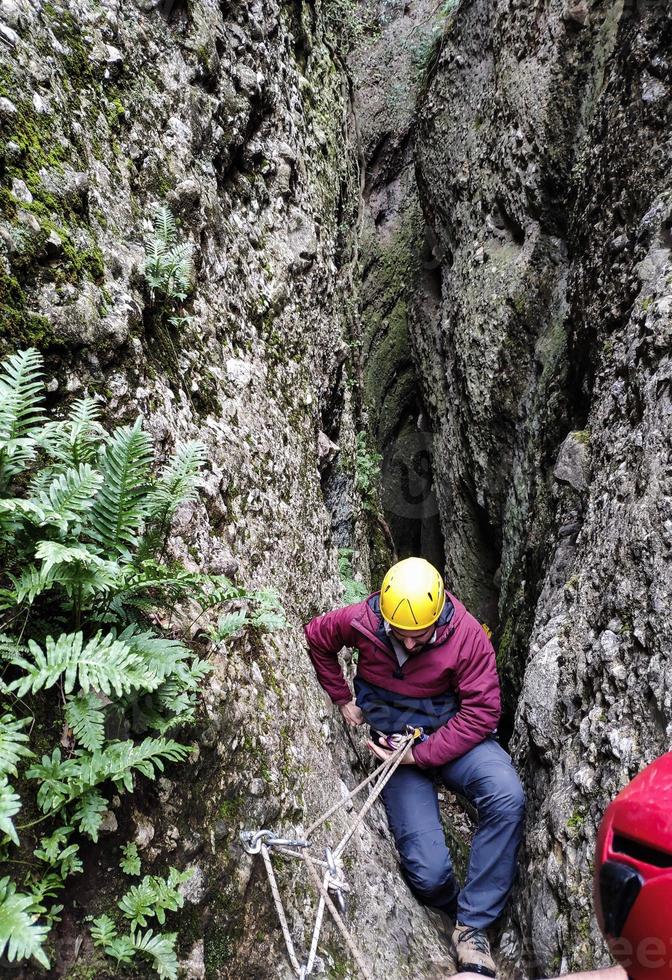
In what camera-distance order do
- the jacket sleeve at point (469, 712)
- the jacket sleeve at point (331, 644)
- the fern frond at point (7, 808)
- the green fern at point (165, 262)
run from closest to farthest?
the fern frond at point (7, 808) → the green fern at point (165, 262) → the jacket sleeve at point (469, 712) → the jacket sleeve at point (331, 644)

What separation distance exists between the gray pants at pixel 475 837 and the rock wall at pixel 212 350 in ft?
0.74

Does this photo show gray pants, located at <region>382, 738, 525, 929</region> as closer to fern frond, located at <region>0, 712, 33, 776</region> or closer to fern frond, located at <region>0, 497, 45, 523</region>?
fern frond, located at <region>0, 712, 33, 776</region>

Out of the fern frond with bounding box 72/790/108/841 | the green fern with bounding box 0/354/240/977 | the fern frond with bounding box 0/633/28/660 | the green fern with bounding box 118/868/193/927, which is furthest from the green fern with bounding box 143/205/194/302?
the green fern with bounding box 118/868/193/927

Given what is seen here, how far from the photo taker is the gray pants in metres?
4.32

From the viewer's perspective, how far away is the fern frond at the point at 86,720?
2141mm

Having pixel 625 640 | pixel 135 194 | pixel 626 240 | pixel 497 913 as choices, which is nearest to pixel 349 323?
pixel 626 240

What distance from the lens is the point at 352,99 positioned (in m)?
11.0

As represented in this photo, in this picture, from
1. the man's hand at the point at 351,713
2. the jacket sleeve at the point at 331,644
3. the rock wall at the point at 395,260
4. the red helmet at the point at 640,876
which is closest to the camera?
the red helmet at the point at 640,876

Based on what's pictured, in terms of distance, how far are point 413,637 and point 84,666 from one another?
2789 millimetres

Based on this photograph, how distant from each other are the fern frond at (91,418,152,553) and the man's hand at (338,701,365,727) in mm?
2991

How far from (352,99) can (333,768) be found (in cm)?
1137

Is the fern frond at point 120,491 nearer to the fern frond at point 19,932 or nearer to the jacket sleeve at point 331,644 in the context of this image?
the fern frond at point 19,932

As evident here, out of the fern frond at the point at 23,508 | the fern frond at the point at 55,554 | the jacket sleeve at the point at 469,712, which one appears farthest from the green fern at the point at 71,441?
the jacket sleeve at the point at 469,712

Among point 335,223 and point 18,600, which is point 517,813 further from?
point 335,223
